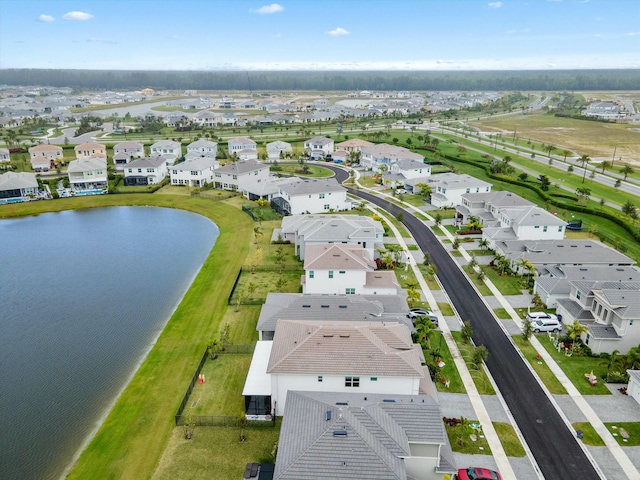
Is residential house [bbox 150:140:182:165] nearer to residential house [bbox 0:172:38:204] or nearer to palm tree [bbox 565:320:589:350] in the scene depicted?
residential house [bbox 0:172:38:204]

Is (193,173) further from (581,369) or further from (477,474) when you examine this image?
(477,474)

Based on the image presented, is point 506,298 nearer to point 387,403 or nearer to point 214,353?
point 387,403

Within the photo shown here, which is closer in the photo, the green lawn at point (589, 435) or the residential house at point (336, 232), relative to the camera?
the green lawn at point (589, 435)

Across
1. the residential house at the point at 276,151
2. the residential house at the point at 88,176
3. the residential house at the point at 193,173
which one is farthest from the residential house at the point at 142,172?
the residential house at the point at 276,151

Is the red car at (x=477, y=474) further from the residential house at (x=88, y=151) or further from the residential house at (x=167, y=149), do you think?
the residential house at (x=88, y=151)

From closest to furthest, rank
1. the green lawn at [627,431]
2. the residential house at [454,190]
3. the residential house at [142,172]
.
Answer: the green lawn at [627,431]
the residential house at [454,190]
the residential house at [142,172]

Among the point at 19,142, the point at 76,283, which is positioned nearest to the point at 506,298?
the point at 76,283
